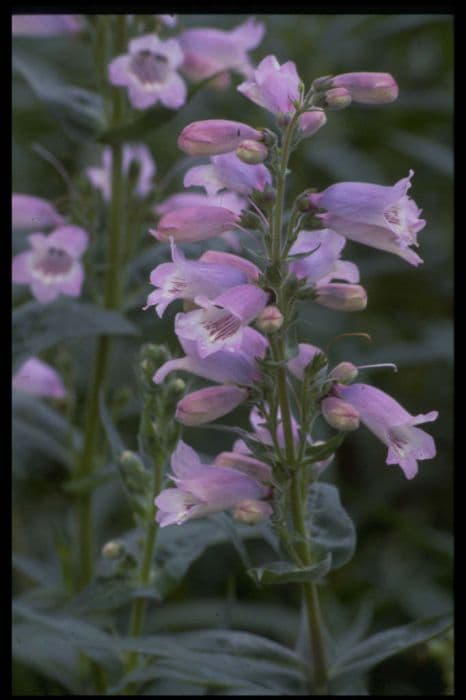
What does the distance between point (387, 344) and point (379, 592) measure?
98 cm

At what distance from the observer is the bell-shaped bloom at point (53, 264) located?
Answer: 99.0 inches

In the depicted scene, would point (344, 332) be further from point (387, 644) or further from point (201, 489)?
point (201, 489)

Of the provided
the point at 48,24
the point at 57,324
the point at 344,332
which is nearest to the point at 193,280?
the point at 57,324

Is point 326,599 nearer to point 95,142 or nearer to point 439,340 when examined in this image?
point 439,340

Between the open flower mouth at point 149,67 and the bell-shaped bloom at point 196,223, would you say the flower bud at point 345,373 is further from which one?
the open flower mouth at point 149,67

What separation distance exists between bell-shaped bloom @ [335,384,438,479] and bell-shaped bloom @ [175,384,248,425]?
0.18m

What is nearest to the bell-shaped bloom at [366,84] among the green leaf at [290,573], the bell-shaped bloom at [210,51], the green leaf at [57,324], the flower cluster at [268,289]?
the flower cluster at [268,289]

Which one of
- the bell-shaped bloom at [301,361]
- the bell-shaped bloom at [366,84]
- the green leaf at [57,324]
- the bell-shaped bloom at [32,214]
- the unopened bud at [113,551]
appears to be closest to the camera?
the bell-shaped bloom at [366,84]

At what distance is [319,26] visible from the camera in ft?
13.4

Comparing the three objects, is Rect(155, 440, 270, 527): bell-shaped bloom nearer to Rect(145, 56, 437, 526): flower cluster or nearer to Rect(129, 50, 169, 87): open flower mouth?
Rect(145, 56, 437, 526): flower cluster

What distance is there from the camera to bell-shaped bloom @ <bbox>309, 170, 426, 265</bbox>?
1550 mm

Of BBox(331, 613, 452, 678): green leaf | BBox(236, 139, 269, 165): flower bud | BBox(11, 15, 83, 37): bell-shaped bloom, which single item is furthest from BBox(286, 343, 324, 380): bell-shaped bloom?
BBox(11, 15, 83, 37): bell-shaped bloom

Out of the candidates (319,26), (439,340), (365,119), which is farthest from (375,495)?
(319,26)

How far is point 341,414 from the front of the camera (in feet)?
5.03
